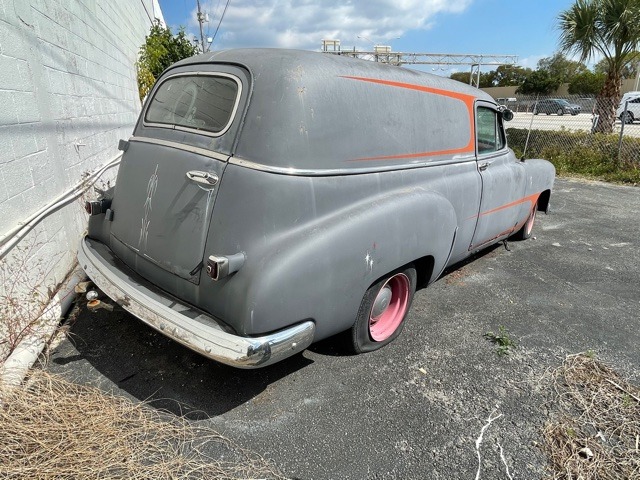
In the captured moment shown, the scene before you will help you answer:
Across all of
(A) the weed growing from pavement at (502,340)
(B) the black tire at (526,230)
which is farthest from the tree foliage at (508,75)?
(A) the weed growing from pavement at (502,340)

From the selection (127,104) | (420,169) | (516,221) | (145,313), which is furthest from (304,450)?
(127,104)

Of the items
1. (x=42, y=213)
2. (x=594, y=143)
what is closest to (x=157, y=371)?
(x=42, y=213)

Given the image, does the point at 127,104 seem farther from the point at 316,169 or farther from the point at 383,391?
the point at 383,391

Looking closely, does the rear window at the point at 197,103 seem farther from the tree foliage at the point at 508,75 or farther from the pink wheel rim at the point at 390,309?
the tree foliage at the point at 508,75

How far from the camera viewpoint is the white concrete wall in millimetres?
2930

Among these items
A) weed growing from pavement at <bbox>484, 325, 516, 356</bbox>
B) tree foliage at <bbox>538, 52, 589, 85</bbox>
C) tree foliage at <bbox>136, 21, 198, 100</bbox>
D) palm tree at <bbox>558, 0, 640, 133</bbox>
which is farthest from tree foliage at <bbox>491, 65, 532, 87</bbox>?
weed growing from pavement at <bbox>484, 325, 516, 356</bbox>

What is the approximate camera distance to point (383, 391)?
2650 millimetres

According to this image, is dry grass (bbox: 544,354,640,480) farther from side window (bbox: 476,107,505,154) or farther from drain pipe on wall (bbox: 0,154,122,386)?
drain pipe on wall (bbox: 0,154,122,386)

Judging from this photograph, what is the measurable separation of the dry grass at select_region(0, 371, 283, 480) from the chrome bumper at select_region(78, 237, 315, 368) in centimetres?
51

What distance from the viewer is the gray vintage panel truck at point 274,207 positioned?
2188mm

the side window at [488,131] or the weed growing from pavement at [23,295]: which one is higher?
the side window at [488,131]

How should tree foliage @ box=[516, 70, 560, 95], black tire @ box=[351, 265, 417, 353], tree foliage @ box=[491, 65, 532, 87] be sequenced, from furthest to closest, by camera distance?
tree foliage @ box=[491, 65, 532, 87] < tree foliage @ box=[516, 70, 560, 95] < black tire @ box=[351, 265, 417, 353]

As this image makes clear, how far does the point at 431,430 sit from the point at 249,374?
1239 mm

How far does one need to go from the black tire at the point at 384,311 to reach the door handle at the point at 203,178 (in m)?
1.24
